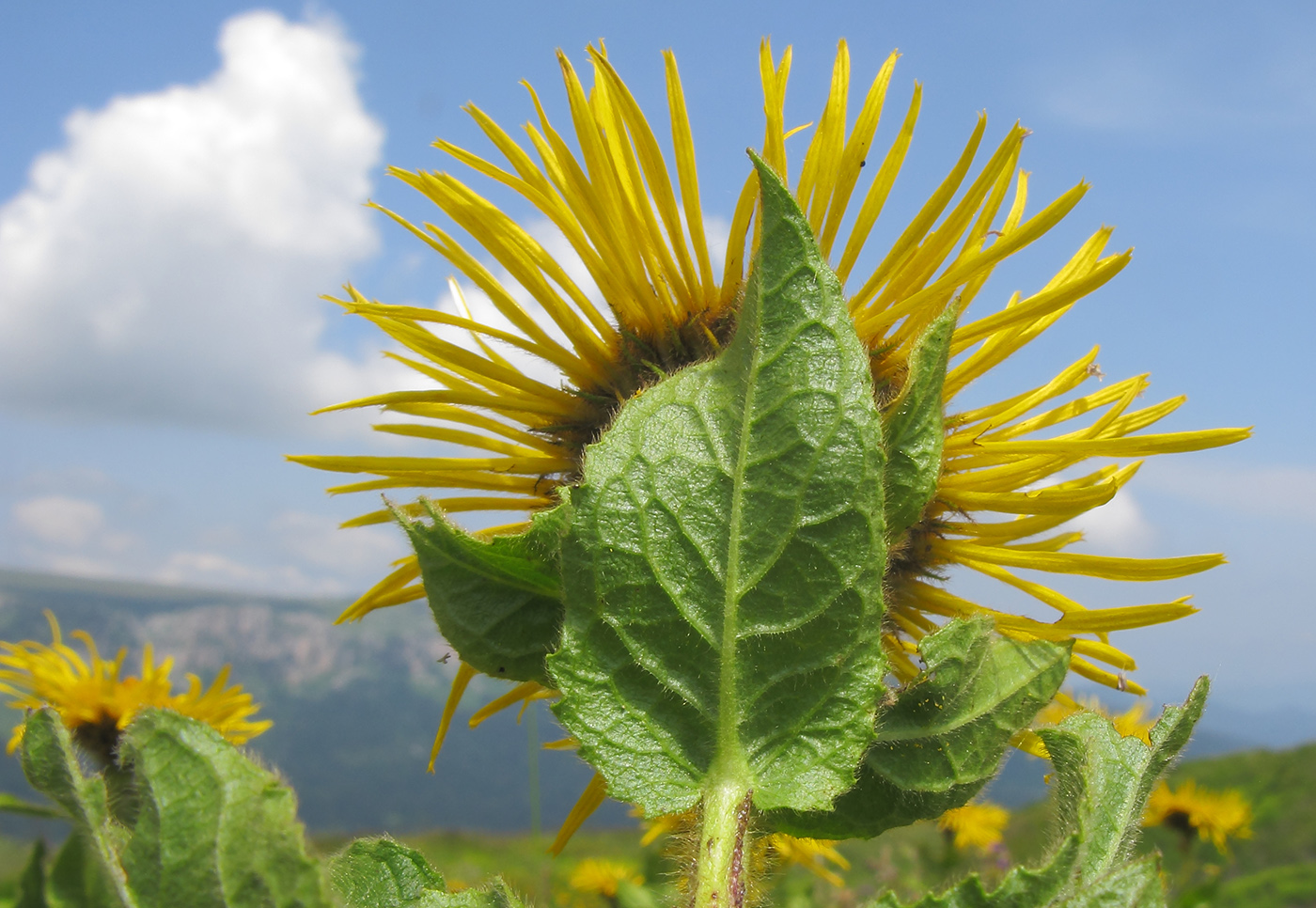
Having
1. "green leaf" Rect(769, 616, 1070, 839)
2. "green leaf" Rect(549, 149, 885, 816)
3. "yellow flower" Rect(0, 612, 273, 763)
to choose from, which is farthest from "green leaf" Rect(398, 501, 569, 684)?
"yellow flower" Rect(0, 612, 273, 763)

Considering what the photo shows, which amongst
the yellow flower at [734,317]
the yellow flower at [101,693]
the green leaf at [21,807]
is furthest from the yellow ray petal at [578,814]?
the yellow flower at [101,693]

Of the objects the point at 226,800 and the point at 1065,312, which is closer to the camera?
the point at 226,800

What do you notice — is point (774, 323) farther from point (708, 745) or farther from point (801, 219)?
point (708, 745)

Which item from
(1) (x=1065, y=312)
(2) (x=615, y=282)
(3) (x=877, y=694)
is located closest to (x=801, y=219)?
(3) (x=877, y=694)

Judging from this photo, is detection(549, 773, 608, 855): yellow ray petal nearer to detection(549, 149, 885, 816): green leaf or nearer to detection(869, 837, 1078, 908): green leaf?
detection(549, 149, 885, 816): green leaf

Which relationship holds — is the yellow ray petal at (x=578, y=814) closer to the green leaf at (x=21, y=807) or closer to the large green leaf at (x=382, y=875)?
the large green leaf at (x=382, y=875)

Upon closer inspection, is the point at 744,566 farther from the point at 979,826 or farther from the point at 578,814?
the point at 979,826
